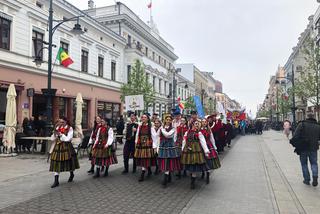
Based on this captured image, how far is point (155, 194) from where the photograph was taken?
23.3 ft

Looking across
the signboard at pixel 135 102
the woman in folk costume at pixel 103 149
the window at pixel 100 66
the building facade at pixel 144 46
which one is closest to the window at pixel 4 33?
the signboard at pixel 135 102

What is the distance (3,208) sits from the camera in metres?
5.84

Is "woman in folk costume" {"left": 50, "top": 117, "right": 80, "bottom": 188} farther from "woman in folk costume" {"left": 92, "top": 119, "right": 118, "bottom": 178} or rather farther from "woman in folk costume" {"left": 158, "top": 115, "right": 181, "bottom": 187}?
"woman in folk costume" {"left": 158, "top": 115, "right": 181, "bottom": 187}

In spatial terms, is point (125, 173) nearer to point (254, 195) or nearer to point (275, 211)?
point (254, 195)

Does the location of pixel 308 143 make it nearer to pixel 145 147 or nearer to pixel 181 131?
pixel 181 131

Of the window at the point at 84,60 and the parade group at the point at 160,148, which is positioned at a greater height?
the window at the point at 84,60

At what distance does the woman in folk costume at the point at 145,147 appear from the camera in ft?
28.7

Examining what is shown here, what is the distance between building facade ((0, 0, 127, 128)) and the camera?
18.7m

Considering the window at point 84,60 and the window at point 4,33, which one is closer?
the window at point 4,33

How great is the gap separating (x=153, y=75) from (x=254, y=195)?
36.5 meters

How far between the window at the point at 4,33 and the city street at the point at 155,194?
10.7 meters

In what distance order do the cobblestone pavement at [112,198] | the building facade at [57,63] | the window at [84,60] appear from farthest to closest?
the window at [84,60] → the building facade at [57,63] → the cobblestone pavement at [112,198]

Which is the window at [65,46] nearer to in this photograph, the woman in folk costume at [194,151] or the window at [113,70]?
the window at [113,70]

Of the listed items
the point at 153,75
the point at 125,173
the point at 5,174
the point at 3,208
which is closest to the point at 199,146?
the point at 125,173
